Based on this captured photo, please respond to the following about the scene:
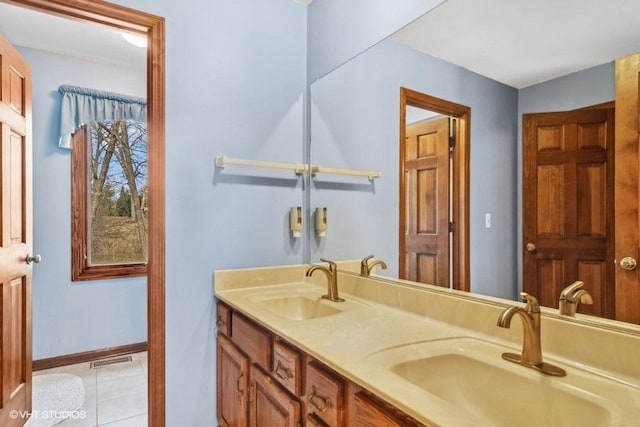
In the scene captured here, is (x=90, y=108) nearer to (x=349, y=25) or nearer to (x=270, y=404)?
(x=349, y=25)

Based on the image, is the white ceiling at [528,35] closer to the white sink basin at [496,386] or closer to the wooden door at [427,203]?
the wooden door at [427,203]

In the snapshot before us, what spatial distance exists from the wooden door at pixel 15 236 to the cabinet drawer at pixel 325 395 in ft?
5.47

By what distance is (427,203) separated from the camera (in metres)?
1.42

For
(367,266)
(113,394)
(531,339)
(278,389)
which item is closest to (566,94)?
(531,339)

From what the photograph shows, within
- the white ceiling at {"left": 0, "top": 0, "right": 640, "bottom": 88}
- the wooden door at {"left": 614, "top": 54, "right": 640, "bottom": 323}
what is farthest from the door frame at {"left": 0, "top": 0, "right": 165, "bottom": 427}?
the wooden door at {"left": 614, "top": 54, "right": 640, "bottom": 323}

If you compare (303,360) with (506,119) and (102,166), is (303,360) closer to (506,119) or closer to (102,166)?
(506,119)

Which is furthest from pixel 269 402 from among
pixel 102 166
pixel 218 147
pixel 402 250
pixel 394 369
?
pixel 102 166

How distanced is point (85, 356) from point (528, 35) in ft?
11.5

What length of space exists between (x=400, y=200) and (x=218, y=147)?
3.08 ft

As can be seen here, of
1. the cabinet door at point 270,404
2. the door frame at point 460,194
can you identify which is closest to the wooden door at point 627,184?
the door frame at point 460,194

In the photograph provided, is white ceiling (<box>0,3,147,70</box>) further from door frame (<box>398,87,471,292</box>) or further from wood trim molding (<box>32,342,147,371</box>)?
wood trim molding (<box>32,342,147,371</box>)

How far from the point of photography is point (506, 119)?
1.14 metres

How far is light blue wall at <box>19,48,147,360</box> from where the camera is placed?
272 centimetres

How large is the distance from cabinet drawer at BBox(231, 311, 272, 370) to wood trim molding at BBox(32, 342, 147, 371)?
6.57 ft
